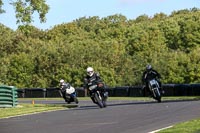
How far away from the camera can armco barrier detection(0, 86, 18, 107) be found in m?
24.5

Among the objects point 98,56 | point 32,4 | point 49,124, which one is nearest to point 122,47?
point 98,56

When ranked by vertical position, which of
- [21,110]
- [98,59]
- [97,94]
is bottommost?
[21,110]

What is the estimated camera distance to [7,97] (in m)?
24.8

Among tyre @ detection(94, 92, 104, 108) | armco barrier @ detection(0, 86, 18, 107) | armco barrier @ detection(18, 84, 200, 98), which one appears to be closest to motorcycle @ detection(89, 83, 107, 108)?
tyre @ detection(94, 92, 104, 108)

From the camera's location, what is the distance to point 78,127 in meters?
13.1

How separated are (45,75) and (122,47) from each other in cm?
1887

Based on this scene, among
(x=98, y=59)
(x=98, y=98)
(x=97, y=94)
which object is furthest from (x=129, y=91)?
(x=98, y=59)

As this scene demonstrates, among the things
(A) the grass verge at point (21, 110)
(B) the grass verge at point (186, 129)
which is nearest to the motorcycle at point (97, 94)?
(A) the grass verge at point (21, 110)

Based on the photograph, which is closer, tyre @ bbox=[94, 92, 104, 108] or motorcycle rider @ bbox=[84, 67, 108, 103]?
tyre @ bbox=[94, 92, 104, 108]

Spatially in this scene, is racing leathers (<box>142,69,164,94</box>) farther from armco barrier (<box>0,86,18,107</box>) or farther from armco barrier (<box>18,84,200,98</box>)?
armco barrier (<box>18,84,200,98</box>)

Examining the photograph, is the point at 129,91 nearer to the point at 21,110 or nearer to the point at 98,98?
the point at 98,98

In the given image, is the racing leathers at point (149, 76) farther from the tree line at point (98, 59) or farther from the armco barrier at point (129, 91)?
the tree line at point (98, 59)

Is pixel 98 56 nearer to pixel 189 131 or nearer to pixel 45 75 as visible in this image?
pixel 45 75

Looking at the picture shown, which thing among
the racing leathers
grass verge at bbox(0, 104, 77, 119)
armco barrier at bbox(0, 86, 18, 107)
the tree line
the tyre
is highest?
the tree line
